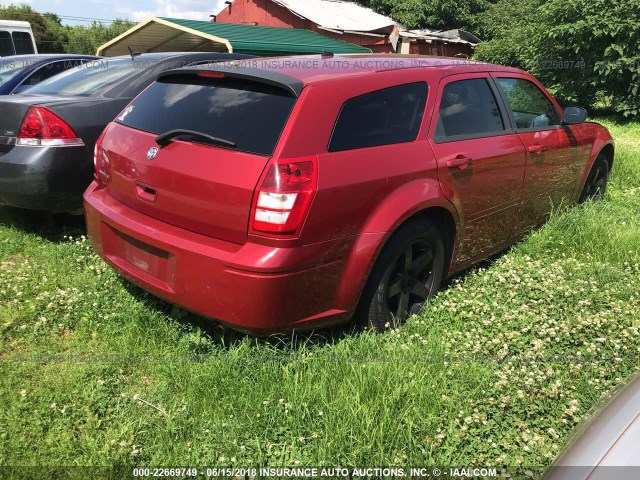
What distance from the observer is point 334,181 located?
2.48 metres

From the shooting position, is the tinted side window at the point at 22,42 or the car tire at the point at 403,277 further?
the tinted side window at the point at 22,42

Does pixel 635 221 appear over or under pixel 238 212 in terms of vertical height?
under

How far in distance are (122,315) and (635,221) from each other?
15.1ft

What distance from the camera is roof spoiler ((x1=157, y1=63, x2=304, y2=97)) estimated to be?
8.39ft

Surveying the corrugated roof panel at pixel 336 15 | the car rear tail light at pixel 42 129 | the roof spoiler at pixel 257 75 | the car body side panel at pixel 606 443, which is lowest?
the car body side panel at pixel 606 443

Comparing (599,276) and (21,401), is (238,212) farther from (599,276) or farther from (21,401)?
(599,276)

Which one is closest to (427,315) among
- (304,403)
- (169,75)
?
(304,403)

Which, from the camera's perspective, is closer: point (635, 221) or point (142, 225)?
point (142, 225)

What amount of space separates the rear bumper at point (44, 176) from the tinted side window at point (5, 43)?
61.2 ft

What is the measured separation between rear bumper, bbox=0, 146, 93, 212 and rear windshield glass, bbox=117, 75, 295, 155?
3.17 feet

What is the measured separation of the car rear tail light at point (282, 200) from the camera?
2.35m

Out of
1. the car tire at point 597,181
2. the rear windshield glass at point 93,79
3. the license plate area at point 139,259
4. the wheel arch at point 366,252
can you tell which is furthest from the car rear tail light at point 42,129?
the car tire at point 597,181

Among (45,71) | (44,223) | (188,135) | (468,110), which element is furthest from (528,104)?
(45,71)

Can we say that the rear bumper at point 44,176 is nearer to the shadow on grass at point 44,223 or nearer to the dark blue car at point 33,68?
the shadow on grass at point 44,223
